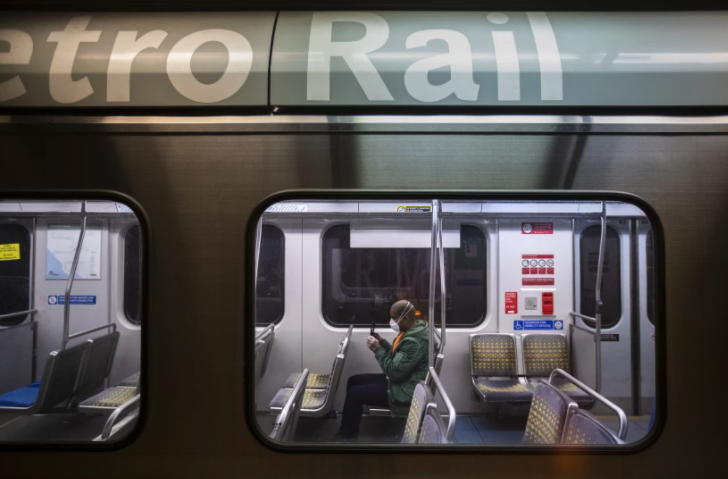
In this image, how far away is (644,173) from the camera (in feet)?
5.05

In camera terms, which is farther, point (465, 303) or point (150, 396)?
point (465, 303)

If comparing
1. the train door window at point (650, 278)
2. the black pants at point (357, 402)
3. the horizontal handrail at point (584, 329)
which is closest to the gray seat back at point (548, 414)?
the train door window at point (650, 278)

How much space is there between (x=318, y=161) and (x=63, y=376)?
296 centimetres

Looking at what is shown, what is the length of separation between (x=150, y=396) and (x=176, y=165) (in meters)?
→ 0.79

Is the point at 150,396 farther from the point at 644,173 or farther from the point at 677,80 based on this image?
the point at 677,80

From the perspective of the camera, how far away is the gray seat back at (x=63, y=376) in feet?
9.19

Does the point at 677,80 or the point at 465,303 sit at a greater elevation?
the point at 677,80

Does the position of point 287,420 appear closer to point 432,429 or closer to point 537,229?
point 432,429

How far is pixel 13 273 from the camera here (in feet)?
7.13

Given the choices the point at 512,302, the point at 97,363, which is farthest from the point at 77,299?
the point at 512,302

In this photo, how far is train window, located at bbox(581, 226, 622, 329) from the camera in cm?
444

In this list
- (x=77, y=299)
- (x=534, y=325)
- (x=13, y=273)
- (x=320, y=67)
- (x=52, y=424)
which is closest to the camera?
(x=320, y=67)

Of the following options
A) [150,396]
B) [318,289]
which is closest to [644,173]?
[150,396]

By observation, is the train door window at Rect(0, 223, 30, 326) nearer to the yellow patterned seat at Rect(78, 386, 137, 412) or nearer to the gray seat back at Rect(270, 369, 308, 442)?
the yellow patterned seat at Rect(78, 386, 137, 412)
